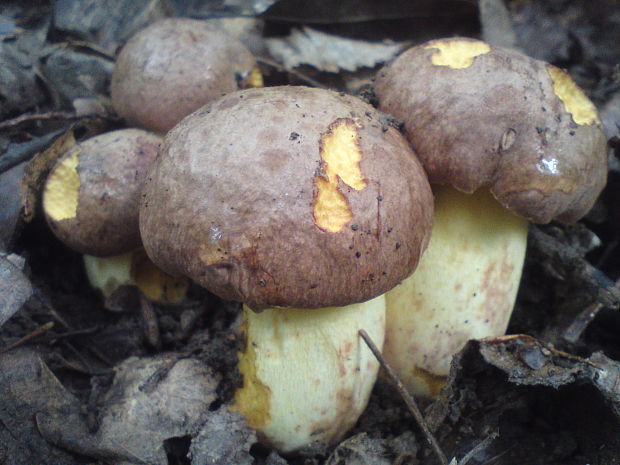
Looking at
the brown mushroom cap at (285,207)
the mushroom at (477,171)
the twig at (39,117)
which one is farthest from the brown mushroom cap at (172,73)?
the mushroom at (477,171)

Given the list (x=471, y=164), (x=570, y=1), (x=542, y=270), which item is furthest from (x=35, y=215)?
(x=570, y=1)

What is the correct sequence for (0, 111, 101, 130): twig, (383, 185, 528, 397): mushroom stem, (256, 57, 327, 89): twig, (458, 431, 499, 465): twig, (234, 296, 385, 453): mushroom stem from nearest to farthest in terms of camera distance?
(458, 431, 499, 465): twig
(234, 296, 385, 453): mushroom stem
(383, 185, 528, 397): mushroom stem
(0, 111, 101, 130): twig
(256, 57, 327, 89): twig

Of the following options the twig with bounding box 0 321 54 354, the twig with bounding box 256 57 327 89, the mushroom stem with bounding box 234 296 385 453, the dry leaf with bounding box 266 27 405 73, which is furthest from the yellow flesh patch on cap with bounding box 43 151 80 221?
the dry leaf with bounding box 266 27 405 73

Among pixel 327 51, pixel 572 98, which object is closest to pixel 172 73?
pixel 327 51

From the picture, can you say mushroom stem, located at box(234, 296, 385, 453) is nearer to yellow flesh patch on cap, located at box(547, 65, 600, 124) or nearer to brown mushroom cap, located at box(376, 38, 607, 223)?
brown mushroom cap, located at box(376, 38, 607, 223)

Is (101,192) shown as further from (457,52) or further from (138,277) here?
(457,52)

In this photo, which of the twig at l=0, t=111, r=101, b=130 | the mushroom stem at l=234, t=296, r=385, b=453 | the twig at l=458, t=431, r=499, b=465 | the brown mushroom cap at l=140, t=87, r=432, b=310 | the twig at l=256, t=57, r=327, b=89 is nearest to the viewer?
the brown mushroom cap at l=140, t=87, r=432, b=310

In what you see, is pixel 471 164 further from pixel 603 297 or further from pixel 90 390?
pixel 90 390
